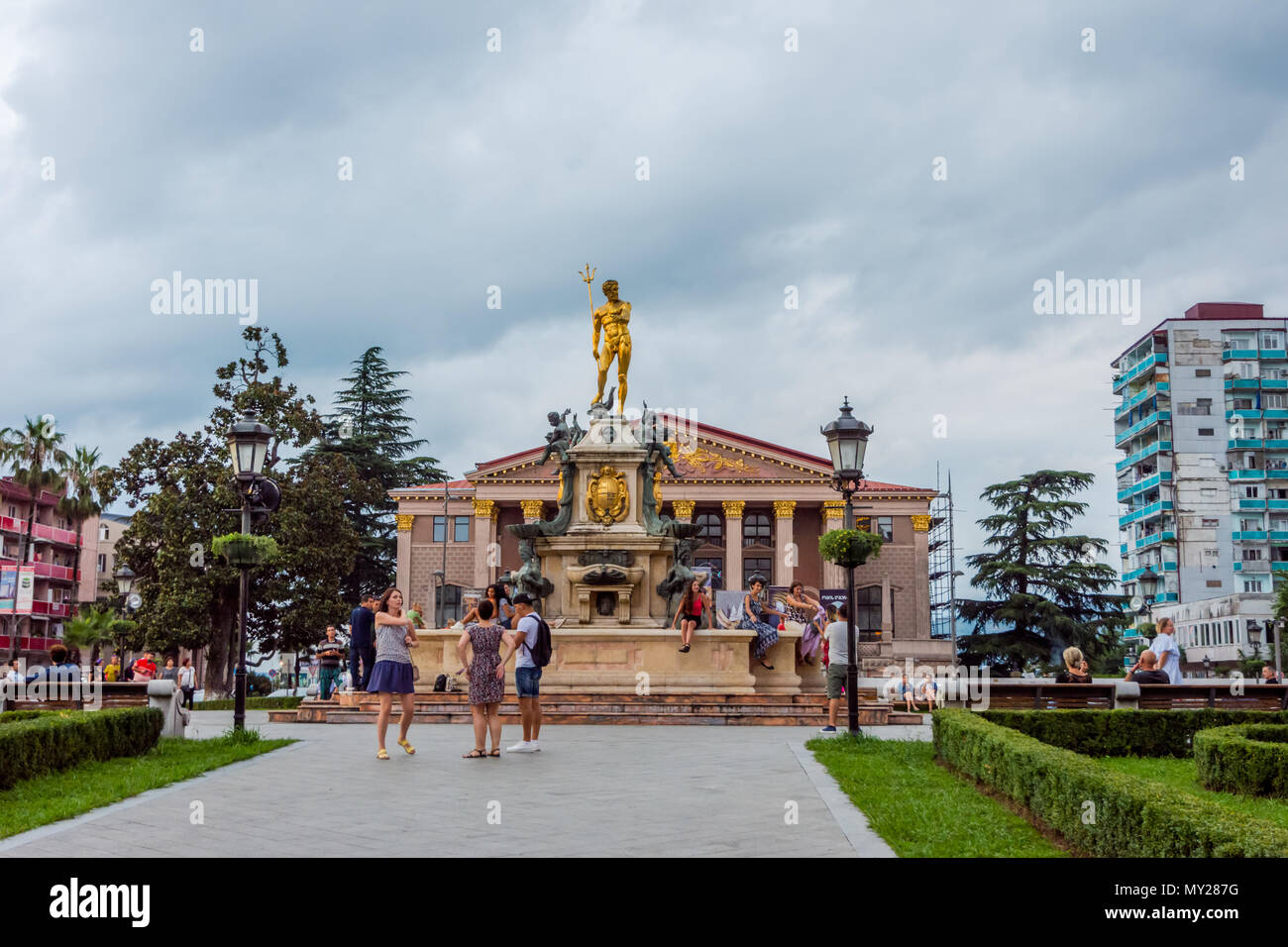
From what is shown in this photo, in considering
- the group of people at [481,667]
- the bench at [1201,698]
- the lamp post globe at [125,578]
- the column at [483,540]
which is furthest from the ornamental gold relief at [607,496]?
the column at [483,540]

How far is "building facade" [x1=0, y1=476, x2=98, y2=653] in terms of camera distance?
70562 mm

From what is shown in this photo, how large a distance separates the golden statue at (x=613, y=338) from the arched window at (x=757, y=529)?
2040 inches

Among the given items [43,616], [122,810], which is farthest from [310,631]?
[43,616]

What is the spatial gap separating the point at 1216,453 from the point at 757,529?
3217 centimetres

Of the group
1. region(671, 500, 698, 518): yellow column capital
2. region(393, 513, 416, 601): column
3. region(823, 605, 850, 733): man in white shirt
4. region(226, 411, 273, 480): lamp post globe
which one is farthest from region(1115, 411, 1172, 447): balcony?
region(226, 411, 273, 480): lamp post globe

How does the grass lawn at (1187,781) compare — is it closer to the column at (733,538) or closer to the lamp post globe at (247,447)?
the lamp post globe at (247,447)

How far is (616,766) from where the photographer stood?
1188 cm

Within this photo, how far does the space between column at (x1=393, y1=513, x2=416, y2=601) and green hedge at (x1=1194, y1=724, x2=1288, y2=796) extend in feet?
206

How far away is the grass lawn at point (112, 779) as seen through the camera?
8867mm

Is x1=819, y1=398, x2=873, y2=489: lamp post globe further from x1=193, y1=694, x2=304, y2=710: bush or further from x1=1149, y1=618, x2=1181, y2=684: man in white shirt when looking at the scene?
x1=193, y1=694, x2=304, y2=710: bush

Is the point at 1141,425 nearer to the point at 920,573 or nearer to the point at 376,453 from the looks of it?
the point at 920,573

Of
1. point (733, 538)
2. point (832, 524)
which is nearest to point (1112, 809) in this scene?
point (733, 538)

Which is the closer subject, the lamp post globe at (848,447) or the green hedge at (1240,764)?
the green hedge at (1240,764)

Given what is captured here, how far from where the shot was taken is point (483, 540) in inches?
2869
